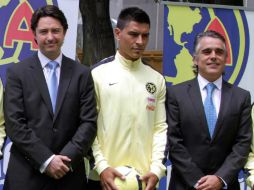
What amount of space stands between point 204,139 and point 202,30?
6.31 feet

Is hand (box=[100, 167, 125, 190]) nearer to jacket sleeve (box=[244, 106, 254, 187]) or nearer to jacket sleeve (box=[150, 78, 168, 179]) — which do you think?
jacket sleeve (box=[150, 78, 168, 179])

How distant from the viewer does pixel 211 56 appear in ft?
12.8

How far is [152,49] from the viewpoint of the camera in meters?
14.7

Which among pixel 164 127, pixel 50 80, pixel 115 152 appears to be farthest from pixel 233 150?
pixel 50 80

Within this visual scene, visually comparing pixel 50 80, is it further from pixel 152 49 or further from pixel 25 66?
pixel 152 49

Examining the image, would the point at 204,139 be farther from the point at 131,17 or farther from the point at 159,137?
the point at 131,17

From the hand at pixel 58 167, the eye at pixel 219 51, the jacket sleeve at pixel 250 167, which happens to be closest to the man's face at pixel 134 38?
the eye at pixel 219 51

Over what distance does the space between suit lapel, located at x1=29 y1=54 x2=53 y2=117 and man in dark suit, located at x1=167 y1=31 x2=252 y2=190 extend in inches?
35.6

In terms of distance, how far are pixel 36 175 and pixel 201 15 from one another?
268 centimetres

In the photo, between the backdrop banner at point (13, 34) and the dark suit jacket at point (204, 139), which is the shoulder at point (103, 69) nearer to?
→ the dark suit jacket at point (204, 139)

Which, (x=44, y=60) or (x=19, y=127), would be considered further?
(x=44, y=60)

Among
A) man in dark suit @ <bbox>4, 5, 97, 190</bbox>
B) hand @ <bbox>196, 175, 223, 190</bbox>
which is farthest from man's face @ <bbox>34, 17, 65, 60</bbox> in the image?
hand @ <bbox>196, 175, 223, 190</bbox>

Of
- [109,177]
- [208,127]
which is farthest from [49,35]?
[208,127]

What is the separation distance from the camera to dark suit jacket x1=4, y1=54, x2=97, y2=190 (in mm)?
3598
